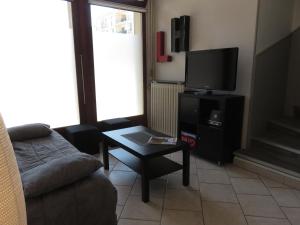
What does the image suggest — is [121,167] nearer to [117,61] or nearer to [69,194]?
[69,194]

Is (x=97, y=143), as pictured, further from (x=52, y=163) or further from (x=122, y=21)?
(x=122, y=21)

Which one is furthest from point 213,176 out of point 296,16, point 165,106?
point 296,16

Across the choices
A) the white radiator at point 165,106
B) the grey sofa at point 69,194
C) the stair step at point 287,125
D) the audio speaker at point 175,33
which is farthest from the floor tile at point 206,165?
the audio speaker at point 175,33

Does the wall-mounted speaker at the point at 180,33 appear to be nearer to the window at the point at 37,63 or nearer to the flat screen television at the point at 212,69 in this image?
the flat screen television at the point at 212,69

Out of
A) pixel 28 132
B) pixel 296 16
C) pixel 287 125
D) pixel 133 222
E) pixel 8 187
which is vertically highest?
pixel 296 16

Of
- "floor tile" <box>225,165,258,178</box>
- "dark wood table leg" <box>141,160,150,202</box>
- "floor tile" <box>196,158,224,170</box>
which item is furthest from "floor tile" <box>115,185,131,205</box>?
"floor tile" <box>225,165,258,178</box>

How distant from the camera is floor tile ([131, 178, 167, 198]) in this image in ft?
7.34

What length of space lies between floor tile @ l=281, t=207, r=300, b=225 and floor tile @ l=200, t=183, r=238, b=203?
401 millimetres

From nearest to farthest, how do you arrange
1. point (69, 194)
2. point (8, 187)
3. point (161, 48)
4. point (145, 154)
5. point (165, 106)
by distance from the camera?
point (8, 187)
point (69, 194)
point (145, 154)
point (165, 106)
point (161, 48)

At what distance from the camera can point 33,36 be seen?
2922 mm

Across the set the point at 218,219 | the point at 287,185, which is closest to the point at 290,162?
the point at 287,185

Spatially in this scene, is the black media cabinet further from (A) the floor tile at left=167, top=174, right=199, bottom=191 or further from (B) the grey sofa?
(B) the grey sofa

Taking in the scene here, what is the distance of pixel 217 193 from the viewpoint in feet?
7.32

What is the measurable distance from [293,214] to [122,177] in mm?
1639
